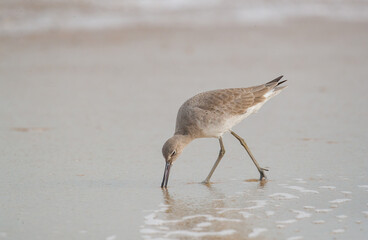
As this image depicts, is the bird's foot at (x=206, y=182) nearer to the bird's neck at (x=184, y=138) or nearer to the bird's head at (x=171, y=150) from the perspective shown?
the bird's head at (x=171, y=150)

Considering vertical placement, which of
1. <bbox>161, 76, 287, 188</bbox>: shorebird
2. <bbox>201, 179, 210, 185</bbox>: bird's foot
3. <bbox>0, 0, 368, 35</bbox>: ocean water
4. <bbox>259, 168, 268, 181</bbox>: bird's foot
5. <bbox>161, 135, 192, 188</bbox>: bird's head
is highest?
<bbox>0, 0, 368, 35</bbox>: ocean water

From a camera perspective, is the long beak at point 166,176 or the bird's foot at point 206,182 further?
the bird's foot at point 206,182

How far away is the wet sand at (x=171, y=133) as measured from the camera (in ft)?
15.0

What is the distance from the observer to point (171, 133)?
7.16 meters

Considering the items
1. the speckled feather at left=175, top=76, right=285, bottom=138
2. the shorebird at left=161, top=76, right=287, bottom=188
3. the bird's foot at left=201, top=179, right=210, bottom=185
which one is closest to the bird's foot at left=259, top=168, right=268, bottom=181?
the shorebird at left=161, top=76, right=287, bottom=188

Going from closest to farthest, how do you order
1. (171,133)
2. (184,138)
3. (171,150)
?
(171,150)
(184,138)
(171,133)

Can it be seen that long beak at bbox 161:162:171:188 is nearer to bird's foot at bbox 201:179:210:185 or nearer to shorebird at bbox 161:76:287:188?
shorebird at bbox 161:76:287:188

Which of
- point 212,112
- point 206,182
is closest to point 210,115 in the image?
point 212,112

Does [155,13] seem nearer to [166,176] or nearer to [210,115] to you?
[210,115]

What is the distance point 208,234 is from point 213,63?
653 centimetres

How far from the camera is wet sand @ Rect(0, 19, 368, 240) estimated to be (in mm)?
4574

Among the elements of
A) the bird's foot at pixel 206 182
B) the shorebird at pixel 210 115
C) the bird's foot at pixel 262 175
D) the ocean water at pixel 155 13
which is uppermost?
the ocean water at pixel 155 13

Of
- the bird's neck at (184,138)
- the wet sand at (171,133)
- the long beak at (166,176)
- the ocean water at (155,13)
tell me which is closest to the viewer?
the wet sand at (171,133)

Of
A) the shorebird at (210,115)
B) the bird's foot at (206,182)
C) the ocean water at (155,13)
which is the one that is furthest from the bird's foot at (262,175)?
the ocean water at (155,13)
